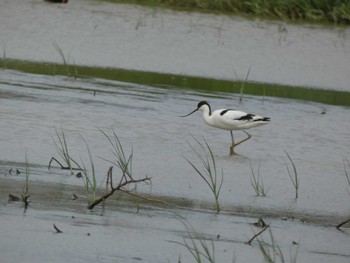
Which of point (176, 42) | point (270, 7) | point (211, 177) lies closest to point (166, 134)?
point (211, 177)

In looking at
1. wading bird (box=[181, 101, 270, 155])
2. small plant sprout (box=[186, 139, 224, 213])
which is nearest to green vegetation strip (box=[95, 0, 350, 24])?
wading bird (box=[181, 101, 270, 155])

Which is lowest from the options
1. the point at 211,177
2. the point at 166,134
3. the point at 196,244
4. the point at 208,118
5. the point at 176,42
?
the point at 176,42

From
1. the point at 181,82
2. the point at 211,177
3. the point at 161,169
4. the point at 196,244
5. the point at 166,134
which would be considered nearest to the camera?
the point at 196,244

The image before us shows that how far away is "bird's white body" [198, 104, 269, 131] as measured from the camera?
1024cm

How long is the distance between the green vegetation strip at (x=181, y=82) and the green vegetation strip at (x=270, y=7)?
5.47 meters

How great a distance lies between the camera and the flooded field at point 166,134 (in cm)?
657

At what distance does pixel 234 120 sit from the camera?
33.7 ft

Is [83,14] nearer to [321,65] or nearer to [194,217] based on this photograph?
[321,65]

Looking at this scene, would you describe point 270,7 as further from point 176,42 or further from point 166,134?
point 166,134

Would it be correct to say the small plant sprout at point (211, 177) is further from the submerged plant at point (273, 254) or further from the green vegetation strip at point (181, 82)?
the green vegetation strip at point (181, 82)

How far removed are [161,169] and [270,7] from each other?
37.2 feet

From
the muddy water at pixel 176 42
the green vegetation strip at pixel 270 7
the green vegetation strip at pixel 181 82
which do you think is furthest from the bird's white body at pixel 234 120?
the green vegetation strip at pixel 270 7

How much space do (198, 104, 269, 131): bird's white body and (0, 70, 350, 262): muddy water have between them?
0.19m

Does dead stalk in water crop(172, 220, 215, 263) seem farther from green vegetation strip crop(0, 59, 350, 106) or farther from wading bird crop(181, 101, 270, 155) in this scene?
green vegetation strip crop(0, 59, 350, 106)
